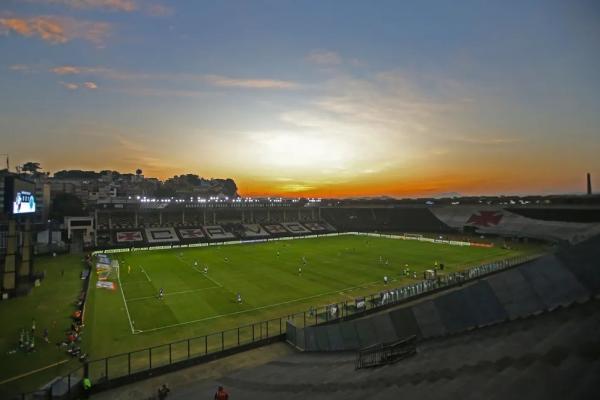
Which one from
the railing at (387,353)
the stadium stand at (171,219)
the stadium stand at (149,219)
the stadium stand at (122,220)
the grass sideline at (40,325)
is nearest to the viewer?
the railing at (387,353)

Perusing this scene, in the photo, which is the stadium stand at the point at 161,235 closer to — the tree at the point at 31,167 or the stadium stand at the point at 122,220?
the stadium stand at the point at 122,220

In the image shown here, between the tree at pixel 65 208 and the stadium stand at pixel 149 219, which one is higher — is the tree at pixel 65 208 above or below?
above

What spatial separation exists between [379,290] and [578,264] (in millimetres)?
25866

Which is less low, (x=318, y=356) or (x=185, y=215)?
(x=185, y=215)

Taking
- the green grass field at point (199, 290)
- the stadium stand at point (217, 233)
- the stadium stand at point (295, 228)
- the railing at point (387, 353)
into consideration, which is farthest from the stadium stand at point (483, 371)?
the stadium stand at point (295, 228)

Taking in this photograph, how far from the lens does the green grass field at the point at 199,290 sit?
24461mm

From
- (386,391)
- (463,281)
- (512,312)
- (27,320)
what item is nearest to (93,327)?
(27,320)

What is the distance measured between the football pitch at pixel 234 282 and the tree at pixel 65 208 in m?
58.8

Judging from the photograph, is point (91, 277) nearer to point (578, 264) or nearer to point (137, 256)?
point (137, 256)

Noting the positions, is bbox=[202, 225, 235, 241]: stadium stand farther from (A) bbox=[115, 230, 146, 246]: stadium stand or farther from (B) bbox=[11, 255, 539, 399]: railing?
(B) bbox=[11, 255, 539, 399]: railing

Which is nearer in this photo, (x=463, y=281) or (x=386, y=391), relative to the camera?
(x=386, y=391)

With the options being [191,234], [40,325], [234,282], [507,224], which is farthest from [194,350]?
[507,224]

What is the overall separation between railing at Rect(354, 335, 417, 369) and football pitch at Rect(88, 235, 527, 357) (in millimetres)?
14491

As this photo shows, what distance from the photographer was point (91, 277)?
Answer: 144 feet
